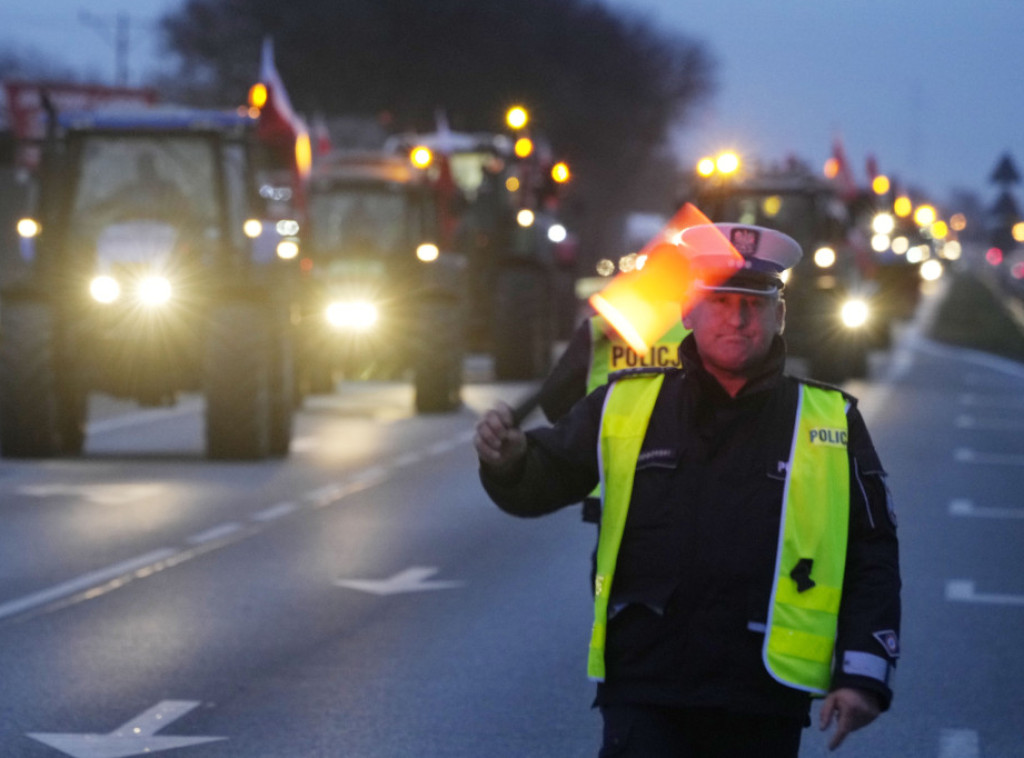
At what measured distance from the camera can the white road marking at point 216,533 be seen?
13727mm

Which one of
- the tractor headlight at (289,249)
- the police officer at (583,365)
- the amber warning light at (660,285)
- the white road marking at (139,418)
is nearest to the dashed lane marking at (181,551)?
the tractor headlight at (289,249)

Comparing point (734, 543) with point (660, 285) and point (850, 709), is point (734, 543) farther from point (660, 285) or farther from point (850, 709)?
point (660, 285)

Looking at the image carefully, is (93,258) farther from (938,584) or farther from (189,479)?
(938,584)

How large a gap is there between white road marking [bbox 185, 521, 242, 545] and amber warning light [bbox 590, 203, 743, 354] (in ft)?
21.7

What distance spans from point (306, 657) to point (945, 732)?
2645 millimetres

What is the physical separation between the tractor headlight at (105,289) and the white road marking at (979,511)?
21.3 feet

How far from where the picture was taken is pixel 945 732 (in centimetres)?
835

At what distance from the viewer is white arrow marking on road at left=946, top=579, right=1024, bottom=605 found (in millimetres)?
11773

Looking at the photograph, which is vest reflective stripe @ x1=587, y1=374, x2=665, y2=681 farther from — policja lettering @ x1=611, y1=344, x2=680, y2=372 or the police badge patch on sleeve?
policja lettering @ x1=611, y1=344, x2=680, y2=372

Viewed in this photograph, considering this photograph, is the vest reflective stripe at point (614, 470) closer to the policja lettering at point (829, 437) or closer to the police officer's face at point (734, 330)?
the police officer's face at point (734, 330)

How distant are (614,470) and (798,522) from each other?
381 millimetres

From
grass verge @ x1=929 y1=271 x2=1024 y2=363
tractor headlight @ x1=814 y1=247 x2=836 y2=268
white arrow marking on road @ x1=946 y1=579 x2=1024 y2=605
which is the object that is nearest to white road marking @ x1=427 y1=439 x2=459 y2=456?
white arrow marking on road @ x1=946 y1=579 x2=1024 y2=605

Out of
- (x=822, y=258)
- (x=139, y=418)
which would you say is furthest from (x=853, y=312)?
(x=139, y=418)

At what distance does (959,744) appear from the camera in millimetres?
8133
